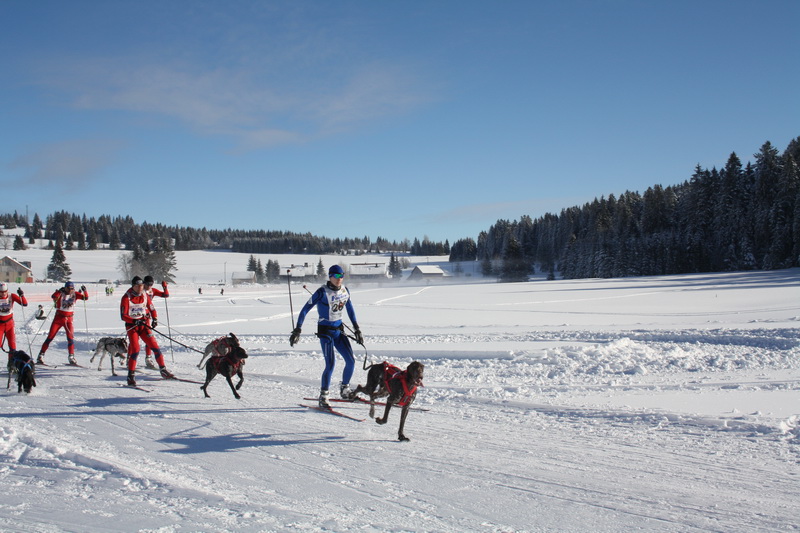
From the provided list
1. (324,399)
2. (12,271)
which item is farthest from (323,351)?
(12,271)

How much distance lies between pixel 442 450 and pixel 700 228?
74.1m

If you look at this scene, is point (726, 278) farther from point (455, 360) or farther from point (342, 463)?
point (342, 463)

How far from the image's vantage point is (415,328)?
20953mm

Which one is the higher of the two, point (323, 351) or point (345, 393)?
point (323, 351)

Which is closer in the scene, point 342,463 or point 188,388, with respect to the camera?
point 342,463

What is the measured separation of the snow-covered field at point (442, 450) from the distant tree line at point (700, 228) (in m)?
57.1

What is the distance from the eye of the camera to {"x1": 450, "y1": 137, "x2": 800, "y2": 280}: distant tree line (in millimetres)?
57062

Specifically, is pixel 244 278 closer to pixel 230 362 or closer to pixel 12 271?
pixel 12 271

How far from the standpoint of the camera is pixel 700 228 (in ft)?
224

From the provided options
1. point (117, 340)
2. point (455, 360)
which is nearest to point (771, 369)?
point (455, 360)

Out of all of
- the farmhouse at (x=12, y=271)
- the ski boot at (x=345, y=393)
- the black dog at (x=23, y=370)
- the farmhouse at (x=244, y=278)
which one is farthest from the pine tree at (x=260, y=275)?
the ski boot at (x=345, y=393)

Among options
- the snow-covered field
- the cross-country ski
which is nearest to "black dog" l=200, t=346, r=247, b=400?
the snow-covered field

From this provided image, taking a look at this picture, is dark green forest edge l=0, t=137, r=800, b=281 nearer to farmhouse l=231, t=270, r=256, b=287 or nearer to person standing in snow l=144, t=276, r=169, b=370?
farmhouse l=231, t=270, r=256, b=287

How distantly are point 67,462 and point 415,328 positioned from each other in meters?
16.2
